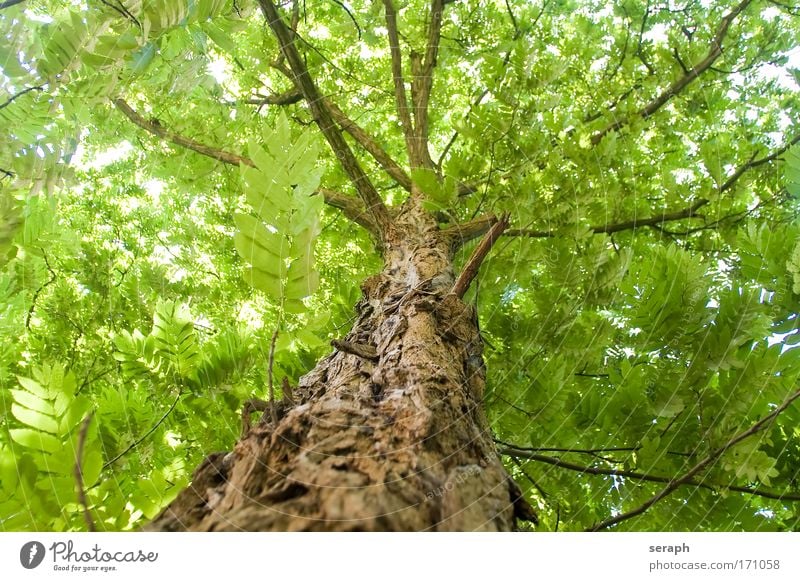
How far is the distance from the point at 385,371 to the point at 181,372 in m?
0.47

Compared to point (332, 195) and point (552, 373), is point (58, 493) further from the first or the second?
point (332, 195)

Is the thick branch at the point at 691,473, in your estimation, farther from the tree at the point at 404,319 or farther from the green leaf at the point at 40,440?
the green leaf at the point at 40,440

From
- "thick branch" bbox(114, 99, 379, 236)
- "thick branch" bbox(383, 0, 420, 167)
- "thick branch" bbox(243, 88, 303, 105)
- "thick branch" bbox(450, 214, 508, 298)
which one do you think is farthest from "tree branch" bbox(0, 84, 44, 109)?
"thick branch" bbox(243, 88, 303, 105)

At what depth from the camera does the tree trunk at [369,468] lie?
43 cm

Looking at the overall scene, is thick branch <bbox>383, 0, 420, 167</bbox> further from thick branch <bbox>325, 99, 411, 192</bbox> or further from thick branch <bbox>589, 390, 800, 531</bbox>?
thick branch <bbox>589, 390, 800, 531</bbox>

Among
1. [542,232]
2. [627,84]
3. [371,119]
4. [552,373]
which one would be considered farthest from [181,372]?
[627,84]

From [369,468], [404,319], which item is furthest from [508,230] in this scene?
[369,468]

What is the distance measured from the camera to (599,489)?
969mm

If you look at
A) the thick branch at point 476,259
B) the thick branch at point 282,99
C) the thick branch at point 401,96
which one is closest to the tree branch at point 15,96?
the thick branch at point 476,259

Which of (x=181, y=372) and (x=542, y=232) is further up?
(x=542, y=232)
